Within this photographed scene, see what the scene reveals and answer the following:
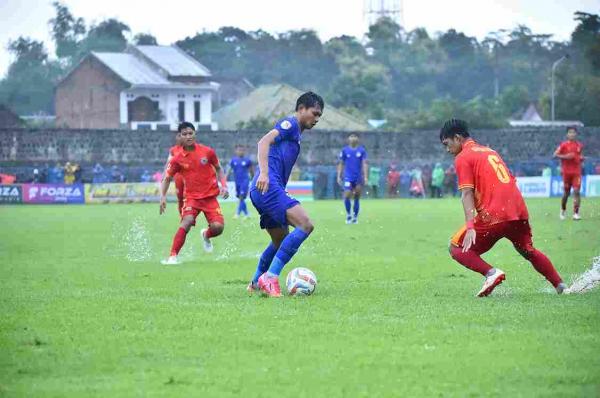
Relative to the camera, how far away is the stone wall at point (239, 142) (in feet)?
197

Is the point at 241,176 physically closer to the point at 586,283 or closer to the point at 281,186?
the point at 281,186

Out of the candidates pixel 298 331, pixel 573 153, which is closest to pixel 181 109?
pixel 573 153

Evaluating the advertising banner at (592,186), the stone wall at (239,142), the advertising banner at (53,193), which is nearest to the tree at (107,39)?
the stone wall at (239,142)

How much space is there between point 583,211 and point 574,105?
46813 millimetres

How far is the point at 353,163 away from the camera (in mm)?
28297

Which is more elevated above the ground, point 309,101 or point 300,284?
point 309,101

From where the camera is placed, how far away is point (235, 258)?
17469 mm

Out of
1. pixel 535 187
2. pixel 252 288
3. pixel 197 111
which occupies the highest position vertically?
pixel 197 111

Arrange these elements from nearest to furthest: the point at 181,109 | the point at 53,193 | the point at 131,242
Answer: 1. the point at 131,242
2. the point at 53,193
3. the point at 181,109

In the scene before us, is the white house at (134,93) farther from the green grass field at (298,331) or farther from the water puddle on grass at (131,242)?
the green grass field at (298,331)

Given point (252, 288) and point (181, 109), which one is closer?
point (252, 288)

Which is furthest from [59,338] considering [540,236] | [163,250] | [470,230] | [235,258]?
[540,236]

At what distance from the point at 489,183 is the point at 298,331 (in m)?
2.92

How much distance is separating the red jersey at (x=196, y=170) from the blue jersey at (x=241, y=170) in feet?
55.3
